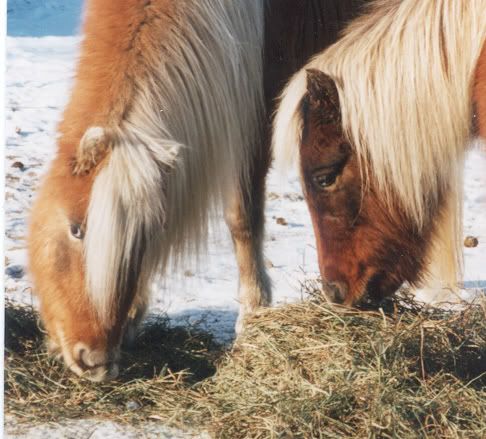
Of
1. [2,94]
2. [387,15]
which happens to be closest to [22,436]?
[2,94]

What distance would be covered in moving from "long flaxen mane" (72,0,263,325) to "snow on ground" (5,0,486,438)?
272 millimetres

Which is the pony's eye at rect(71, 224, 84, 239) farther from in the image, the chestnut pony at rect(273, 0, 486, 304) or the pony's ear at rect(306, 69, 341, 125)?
the pony's ear at rect(306, 69, 341, 125)

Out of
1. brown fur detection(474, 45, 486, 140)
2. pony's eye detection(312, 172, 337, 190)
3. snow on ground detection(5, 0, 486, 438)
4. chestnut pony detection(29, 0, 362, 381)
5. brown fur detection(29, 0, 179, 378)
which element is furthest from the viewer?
snow on ground detection(5, 0, 486, 438)

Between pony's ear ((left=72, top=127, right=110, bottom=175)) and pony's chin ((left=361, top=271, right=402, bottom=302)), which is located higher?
pony's ear ((left=72, top=127, right=110, bottom=175))

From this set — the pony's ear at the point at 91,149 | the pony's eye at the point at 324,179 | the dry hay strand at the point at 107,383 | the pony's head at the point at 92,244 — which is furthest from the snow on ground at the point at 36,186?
the pony's eye at the point at 324,179

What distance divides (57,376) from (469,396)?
1458mm

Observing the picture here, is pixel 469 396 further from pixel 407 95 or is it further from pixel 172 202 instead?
pixel 172 202

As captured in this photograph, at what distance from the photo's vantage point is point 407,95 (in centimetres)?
278

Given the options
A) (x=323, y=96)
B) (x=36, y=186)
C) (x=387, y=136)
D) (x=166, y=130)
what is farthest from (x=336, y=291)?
(x=36, y=186)

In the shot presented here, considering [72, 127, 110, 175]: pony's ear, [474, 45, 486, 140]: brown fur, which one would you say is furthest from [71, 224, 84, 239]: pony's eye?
[474, 45, 486, 140]: brown fur

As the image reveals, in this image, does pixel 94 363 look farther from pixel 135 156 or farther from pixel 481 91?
pixel 481 91

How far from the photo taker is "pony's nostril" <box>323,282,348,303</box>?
119 inches

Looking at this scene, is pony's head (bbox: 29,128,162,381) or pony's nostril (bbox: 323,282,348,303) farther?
pony's nostril (bbox: 323,282,348,303)

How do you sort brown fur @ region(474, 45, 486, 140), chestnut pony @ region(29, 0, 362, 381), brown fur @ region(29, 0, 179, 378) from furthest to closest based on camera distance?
brown fur @ region(29, 0, 179, 378), chestnut pony @ region(29, 0, 362, 381), brown fur @ region(474, 45, 486, 140)
